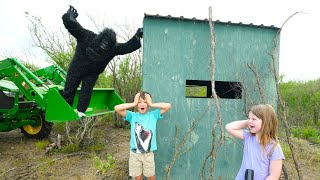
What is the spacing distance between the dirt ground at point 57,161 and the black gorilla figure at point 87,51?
1.66 meters

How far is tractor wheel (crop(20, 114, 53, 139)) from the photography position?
705cm

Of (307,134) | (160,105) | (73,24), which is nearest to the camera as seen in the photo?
(73,24)

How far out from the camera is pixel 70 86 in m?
3.51

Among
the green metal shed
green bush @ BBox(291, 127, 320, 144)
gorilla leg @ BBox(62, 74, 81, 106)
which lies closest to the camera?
gorilla leg @ BBox(62, 74, 81, 106)

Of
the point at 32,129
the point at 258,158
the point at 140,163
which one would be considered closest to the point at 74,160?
the point at 32,129

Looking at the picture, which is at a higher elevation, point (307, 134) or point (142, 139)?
point (142, 139)

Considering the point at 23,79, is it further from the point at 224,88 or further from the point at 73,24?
the point at 224,88

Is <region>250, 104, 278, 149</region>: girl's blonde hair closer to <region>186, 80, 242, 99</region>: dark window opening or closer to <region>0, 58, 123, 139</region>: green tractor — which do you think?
<region>186, 80, 242, 99</region>: dark window opening

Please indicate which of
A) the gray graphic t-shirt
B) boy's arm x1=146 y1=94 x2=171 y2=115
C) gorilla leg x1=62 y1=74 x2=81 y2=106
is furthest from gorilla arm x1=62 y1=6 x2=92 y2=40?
the gray graphic t-shirt

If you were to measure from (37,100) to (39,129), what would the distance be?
9.94 feet

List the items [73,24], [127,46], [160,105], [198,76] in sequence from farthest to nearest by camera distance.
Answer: [198,76]
[160,105]
[127,46]
[73,24]

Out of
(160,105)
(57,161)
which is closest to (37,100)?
(57,161)

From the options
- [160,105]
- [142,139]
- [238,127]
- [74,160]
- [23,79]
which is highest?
[23,79]

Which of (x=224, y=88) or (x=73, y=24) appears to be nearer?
(x=73, y=24)
